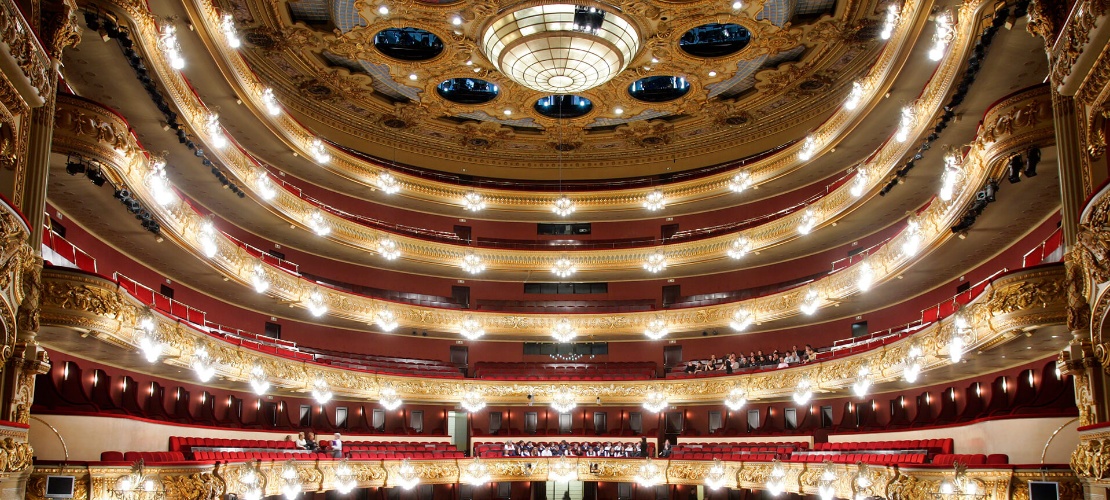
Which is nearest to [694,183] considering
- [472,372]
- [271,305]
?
[472,372]

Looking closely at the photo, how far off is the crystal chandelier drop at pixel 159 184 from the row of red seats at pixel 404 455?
899 cm

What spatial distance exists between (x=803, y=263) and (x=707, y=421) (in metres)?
6.44

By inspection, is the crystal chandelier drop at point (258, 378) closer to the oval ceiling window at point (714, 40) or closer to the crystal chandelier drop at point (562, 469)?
the crystal chandelier drop at point (562, 469)

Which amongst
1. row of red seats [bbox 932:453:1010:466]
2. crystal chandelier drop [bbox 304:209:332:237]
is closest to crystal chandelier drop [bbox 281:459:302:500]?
crystal chandelier drop [bbox 304:209:332:237]

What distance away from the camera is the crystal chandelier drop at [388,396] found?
24375 mm

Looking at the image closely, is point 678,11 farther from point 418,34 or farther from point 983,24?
point 983,24

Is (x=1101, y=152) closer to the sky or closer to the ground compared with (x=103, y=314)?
closer to the sky

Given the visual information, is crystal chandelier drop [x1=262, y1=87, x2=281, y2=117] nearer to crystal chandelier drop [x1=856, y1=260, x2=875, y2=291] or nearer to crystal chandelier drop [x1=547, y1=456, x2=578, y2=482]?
crystal chandelier drop [x1=547, y1=456, x2=578, y2=482]

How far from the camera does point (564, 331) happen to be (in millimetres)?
27578

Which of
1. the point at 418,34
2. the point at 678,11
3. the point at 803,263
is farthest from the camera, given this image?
the point at 803,263

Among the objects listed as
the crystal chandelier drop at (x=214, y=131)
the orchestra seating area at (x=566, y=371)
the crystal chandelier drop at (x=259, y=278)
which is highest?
the crystal chandelier drop at (x=214, y=131)

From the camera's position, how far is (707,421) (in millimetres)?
28047

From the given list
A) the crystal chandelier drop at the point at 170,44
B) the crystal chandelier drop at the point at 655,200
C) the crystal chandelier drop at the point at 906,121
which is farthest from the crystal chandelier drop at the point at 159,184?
the crystal chandelier drop at the point at 655,200

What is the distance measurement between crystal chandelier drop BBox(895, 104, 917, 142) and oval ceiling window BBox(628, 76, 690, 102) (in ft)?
31.0
